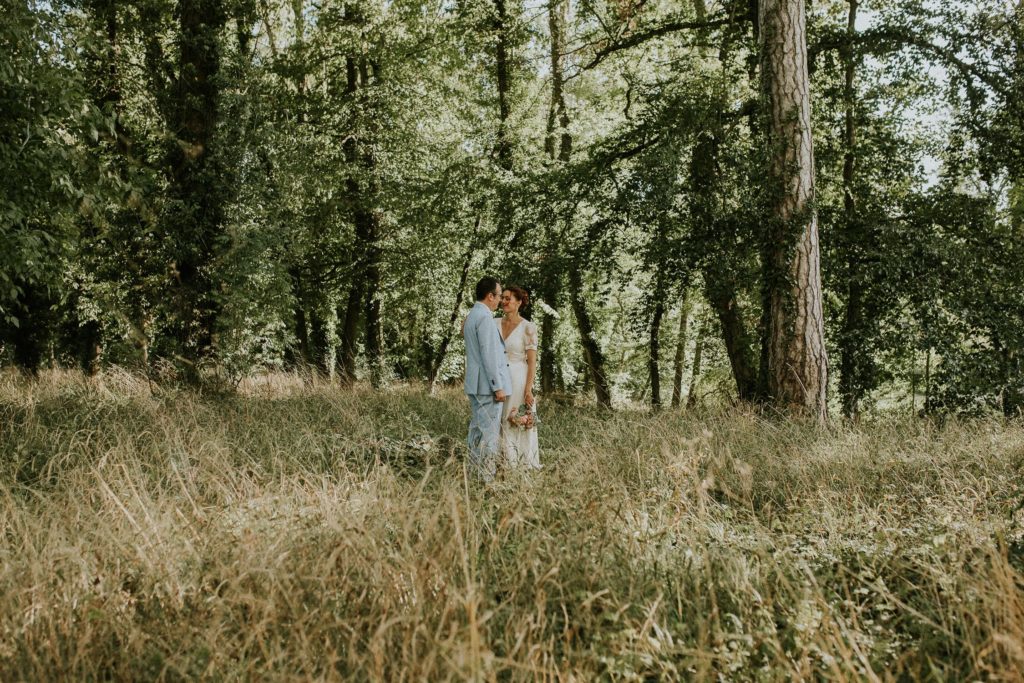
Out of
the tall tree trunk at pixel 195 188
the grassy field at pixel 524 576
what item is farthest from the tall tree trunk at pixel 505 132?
the grassy field at pixel 524 576

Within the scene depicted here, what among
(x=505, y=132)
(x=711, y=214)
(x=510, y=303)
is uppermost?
(x=505, y=132)

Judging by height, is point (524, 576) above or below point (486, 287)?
Answer: below

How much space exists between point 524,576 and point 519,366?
3877 millimetres

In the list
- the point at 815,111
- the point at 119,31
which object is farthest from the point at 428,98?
the point at 815,111

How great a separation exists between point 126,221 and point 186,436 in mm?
5956

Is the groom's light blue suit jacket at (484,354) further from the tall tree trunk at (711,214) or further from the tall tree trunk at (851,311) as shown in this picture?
the tall tree trunk at (851,311)

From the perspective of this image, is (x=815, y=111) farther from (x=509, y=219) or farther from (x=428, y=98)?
(x=428, y=98)

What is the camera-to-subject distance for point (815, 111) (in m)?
11.6

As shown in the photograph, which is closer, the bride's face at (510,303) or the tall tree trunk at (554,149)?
the bride's face at (510,303)

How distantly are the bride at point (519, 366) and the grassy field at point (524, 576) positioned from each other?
1135 mm

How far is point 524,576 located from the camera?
3.30 m

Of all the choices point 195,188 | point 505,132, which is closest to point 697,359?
point 505,132

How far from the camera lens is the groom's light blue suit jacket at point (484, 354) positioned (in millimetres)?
6328

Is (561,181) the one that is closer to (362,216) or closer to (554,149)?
(554,149)
